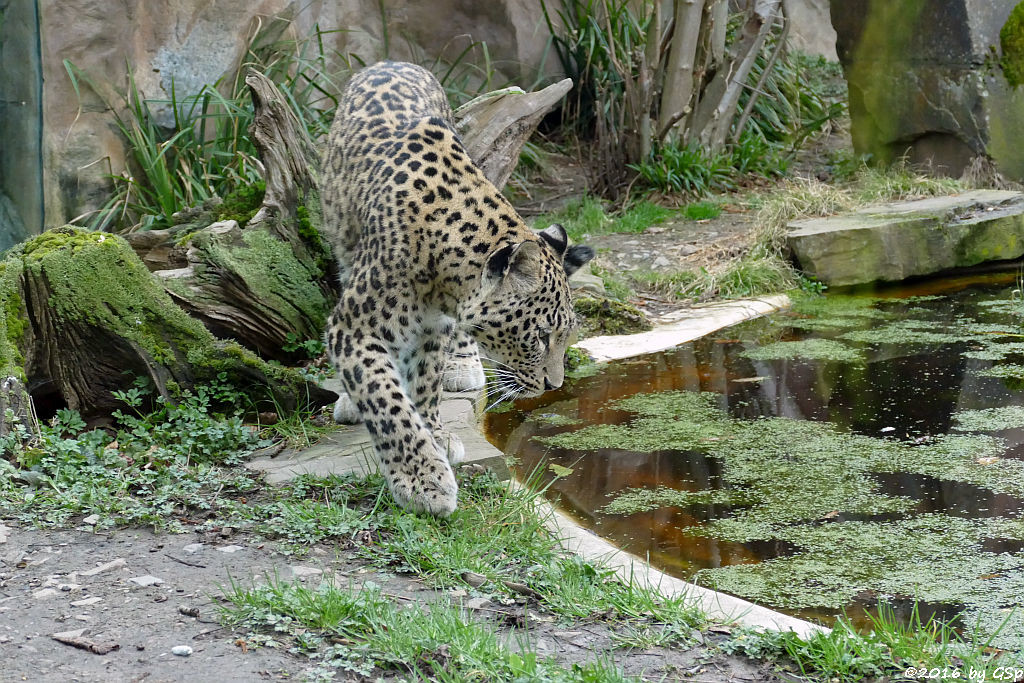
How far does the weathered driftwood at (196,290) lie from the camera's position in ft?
17.2

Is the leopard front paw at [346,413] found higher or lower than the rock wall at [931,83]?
lower

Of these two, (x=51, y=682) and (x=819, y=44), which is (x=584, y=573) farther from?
(x=819, y=44)

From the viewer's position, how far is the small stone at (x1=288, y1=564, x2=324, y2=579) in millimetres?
4023

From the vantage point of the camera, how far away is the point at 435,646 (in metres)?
3.40

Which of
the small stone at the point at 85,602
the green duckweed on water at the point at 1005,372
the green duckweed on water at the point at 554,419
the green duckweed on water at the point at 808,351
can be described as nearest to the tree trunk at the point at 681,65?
the green duckweed on water at the point at 808,351

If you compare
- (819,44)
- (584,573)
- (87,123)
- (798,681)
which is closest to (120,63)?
(87,123)

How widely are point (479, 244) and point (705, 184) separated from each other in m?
7.64

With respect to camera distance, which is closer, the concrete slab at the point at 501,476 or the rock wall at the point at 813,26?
the concrete slab at the point at 501,476

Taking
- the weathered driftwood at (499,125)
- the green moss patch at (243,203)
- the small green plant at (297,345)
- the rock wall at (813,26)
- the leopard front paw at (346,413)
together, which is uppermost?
the rock wall at (813,26)

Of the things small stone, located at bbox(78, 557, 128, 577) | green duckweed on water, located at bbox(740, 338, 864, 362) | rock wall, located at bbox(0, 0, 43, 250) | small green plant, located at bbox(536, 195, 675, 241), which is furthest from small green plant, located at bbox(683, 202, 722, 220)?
small stone, located at bbox(78, 557, 128, 577)

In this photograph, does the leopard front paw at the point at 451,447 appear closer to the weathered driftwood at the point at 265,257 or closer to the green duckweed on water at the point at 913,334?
→ the weathered driftwood at the point at 265,257

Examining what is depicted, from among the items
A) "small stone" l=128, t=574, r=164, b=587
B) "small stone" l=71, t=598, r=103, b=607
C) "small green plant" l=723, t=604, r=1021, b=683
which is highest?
"small stone" l=71, t=598, r=103, b=607

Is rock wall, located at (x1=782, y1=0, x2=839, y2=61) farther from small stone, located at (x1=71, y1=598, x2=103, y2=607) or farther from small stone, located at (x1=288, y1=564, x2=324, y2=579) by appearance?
small stone, located at (x1=71, y1=598, x2=103, y2=607)

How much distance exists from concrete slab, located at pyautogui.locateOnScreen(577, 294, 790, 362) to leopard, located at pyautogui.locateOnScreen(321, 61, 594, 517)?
9.57ft
